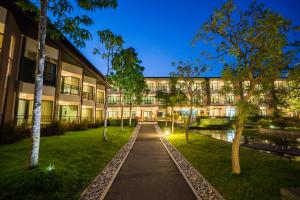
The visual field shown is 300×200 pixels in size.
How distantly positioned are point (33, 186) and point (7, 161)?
3.78 m

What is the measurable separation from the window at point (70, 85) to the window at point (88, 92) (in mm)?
2873

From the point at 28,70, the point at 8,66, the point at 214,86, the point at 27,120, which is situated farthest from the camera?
the point at 214,86

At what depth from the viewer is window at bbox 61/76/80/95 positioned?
2852 cm

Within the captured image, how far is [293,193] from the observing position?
4.39 meters

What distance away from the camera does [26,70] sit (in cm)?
1894

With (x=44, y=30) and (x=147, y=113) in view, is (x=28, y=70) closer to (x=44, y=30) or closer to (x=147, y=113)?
(x=44, y=30)

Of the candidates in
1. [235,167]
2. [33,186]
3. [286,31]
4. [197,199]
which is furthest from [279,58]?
[33,186]

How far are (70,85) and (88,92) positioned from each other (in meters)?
5.57

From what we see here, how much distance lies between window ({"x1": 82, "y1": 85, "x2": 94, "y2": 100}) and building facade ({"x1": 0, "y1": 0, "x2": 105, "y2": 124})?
2.92 meters

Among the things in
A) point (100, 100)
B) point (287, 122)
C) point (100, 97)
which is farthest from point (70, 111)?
point (287, 122)

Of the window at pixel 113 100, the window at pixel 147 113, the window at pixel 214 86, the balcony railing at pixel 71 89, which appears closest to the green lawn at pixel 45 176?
the balcony railing at pixel 71 89

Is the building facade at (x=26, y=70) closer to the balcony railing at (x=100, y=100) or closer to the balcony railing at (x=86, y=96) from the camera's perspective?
the balcony railing at (x=86, y=96)

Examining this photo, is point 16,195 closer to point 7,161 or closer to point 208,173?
point 7,161

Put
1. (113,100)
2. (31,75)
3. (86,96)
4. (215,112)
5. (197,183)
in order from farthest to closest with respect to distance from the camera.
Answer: (215,112) < (113,100) < (86,96) < (31,75) < (197,183)
